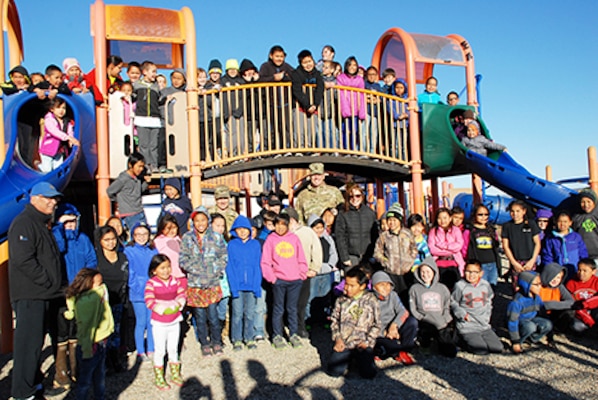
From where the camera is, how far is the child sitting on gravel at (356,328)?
4.55 meters

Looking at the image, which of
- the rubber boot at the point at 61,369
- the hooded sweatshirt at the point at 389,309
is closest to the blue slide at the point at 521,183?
the hooded sweatshirt at the point at 389,309

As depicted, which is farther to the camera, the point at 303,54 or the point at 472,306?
the point at 303,54

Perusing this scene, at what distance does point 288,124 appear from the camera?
26.6ft

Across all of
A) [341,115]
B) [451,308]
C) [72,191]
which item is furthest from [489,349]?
[72,191]

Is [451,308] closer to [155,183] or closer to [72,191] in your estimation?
[155,183]

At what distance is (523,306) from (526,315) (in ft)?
0.33

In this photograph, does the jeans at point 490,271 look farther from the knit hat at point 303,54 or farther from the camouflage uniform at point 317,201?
the knit hat at point 303,54

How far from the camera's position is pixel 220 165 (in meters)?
7.56

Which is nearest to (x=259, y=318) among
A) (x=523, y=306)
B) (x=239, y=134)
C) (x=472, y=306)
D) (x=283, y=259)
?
(x=283, y=259)

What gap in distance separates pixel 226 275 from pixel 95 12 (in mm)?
4623

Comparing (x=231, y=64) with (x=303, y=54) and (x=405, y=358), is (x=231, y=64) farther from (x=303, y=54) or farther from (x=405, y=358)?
(x=405, y=358)

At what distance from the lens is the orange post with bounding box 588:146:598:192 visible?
741 centimetres

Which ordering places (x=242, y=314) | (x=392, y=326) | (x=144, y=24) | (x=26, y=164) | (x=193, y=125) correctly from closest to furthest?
Result: (x=392, y=326) → (x=242, y=314) → (x=26, y=164) → (x=193, y=125) → (x=144, y=24)

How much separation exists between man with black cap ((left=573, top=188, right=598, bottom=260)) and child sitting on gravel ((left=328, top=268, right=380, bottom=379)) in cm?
329
